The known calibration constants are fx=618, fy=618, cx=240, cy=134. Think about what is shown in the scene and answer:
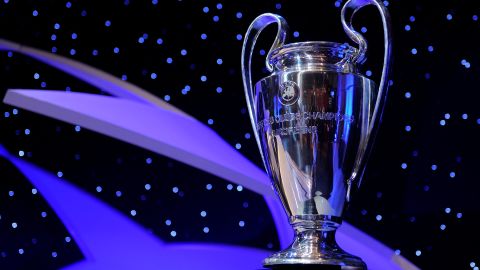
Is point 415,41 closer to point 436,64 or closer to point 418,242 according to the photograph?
point 436,64

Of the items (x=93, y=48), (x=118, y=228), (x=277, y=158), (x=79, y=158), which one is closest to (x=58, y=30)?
(x=93, y=48)

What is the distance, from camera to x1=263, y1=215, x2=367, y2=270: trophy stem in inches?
34.7

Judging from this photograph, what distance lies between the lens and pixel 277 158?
96 centimetres

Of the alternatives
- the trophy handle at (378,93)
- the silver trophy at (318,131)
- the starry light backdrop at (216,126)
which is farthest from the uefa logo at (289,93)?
the starry light backdrop at (216,126)

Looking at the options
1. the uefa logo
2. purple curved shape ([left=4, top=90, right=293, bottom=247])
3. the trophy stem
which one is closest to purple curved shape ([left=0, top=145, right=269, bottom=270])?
purple curved shape ([left=4, top=90, right=293, bottom=247])

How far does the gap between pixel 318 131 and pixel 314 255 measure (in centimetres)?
18

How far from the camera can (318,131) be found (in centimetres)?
91

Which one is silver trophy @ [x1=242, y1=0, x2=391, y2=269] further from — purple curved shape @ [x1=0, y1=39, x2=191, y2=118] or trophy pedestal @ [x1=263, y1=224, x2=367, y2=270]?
purple curved shape @ [x1=0, y1=39, x2=191, y2=118]

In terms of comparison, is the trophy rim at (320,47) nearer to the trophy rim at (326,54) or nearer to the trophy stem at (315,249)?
the trophy rim at (326,54)

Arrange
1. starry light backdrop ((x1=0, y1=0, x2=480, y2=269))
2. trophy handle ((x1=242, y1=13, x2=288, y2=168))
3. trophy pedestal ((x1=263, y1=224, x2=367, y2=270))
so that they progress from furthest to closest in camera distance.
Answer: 1. starry light backdrop ((x1=0, y1=0, x2=480, y2=269))
2. trophy handle ((x1=242, y1=13, x2=288, y2=168))
3. trophy pedestal ((x1=263, y1=224, x2=367, y2=270))

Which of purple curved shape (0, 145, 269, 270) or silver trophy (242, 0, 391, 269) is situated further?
purple curved shape (0, 145, 269, 270)

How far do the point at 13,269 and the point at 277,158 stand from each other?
2.62ft

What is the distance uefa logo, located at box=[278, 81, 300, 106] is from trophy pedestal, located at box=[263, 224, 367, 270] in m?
0.20

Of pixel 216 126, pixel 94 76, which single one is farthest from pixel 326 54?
pixel 94 76
